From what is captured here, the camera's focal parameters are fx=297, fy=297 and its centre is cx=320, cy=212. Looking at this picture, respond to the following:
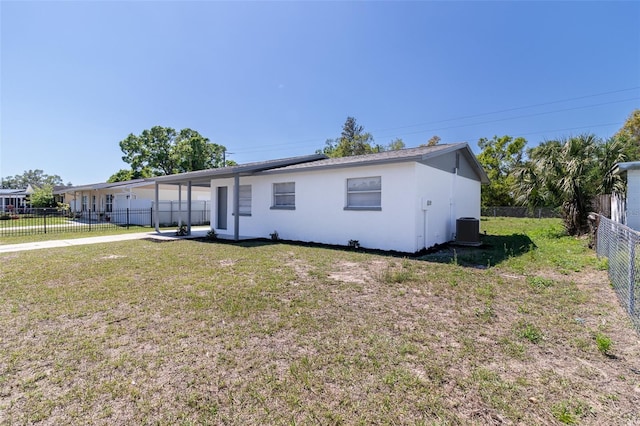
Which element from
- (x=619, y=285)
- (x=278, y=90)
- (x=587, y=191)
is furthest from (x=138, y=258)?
(x=278, y=90)

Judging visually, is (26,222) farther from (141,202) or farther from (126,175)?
(126,175)

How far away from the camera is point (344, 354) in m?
2.98

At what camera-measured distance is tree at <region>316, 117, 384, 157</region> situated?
4100cm

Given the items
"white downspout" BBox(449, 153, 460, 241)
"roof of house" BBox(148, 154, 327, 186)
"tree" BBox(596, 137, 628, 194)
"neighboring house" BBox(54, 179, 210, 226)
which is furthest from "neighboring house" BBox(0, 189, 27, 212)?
"tree" BBox(596, 137, 628, 194)

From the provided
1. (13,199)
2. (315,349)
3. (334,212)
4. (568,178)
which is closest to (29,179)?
(13,199)

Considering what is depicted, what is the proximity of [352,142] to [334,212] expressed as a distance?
3344cm

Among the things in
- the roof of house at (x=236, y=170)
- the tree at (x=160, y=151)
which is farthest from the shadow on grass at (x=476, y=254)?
the tree at (x=160, y=151)

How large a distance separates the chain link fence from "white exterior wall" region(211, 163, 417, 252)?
168 inches

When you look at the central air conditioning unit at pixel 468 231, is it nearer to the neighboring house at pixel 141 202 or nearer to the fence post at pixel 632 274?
the fence post at pixel 632 274

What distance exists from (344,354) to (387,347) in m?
0.49

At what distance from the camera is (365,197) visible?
995cm

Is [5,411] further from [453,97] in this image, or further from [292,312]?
[453,97]

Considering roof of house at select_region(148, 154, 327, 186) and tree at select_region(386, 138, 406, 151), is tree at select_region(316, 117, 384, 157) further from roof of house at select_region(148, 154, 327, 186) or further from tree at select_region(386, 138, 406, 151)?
roof of house at select_region(148, 154, 327, 186)

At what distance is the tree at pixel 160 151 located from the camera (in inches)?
1529
